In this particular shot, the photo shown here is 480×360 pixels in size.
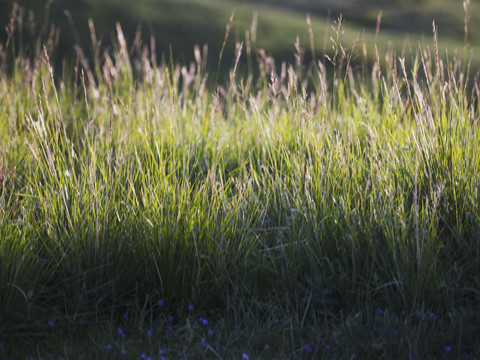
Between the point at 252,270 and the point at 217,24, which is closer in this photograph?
the point at 252,270

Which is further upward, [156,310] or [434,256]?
[434,256]

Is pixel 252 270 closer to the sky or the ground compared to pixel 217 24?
closer to the ground

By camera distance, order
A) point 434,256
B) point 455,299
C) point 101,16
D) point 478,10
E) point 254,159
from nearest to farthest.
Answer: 1. point 455,299
2. point 434,256
3. point 254,159
4. point 101,16
5. point 478,10

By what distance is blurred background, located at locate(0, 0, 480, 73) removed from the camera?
1090 cm

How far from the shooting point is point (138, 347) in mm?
Answer: 1928

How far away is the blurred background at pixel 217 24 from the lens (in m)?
10.9

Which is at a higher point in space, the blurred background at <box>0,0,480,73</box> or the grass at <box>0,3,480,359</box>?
the blurred background at <box>0,0,480,73</box>

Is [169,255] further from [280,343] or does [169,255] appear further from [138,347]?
[280,343]

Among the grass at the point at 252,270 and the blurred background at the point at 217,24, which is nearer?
the grass at the point at 252,270

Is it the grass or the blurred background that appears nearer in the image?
the grass

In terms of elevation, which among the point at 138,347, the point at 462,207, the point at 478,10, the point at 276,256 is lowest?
the point at 138,347

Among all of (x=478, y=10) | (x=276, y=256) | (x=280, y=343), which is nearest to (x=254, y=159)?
(x=276, y=256)

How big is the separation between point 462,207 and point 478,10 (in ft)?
54.1

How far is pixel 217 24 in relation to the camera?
41.8 ft
